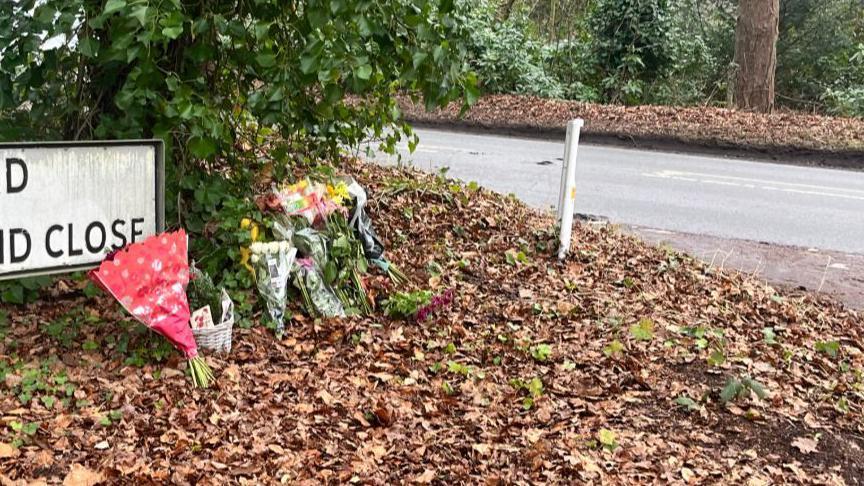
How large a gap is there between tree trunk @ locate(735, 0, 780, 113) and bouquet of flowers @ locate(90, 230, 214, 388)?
15.4 metres

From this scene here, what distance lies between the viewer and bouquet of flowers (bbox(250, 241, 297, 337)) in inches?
173

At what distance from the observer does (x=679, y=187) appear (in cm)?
1055

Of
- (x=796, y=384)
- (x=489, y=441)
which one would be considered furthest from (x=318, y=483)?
(x=796, y=384)

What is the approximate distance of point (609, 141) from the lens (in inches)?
587

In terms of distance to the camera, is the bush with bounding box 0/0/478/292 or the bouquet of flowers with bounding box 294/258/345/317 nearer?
the bush with bounding box 0/0/478/292

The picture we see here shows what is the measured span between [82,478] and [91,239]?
2.83 ft

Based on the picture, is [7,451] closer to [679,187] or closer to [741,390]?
[741,390]

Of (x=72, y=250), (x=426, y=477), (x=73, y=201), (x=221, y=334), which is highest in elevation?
(x=73, y=201)

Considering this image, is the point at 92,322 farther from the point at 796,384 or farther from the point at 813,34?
the point at 813,34

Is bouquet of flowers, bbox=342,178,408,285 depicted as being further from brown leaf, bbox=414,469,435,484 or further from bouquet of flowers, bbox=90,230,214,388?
brown leaf, bbox=414,469,435,484

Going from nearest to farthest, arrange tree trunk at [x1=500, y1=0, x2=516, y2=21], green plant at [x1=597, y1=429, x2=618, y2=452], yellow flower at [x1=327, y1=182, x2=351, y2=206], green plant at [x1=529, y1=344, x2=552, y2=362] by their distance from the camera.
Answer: green plant at [x1=597, y1=429, x2=618, y2=452], green plant at [x1=529, y1=344, x2=552, y2=362], yellow flower at [x1=327, y1=182, x2=351, y2=206], tree trunk at [x1=500, y1=0, x2=516, y2=21]

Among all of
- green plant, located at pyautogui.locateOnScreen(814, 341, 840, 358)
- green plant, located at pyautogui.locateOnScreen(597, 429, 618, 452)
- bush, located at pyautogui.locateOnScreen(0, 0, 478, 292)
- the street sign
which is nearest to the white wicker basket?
bush, located at pyautogui.locateOnScreen(0, 0, 478, 292)

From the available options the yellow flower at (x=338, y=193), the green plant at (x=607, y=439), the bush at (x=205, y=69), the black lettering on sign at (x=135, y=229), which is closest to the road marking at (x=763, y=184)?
the yellow flower at (x=338, y=193)

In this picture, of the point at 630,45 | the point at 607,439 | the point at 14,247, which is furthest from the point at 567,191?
the point at 630,45
